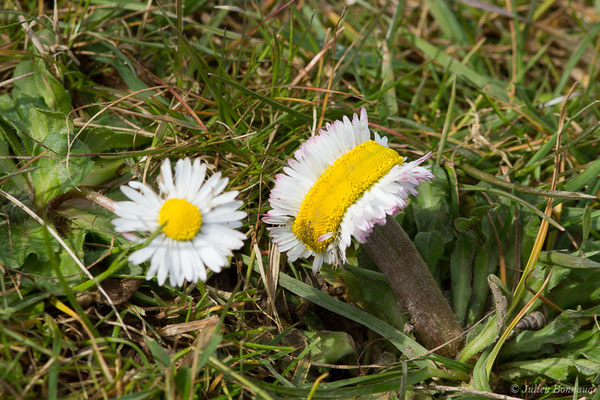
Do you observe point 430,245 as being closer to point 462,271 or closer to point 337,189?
point 462,271

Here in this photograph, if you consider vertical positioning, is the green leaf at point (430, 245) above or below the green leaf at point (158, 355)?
below

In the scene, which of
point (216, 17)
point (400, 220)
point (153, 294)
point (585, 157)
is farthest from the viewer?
point (216, 17)

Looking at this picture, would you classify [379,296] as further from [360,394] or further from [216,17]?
[216,17]

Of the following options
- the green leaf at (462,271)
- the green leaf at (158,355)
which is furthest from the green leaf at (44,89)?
the green leaf at (462,271)

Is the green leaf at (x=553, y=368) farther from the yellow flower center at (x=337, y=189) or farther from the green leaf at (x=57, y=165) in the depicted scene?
the green leaf at (x=57, y=165)

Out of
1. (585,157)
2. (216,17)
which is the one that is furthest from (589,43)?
(216,17)
